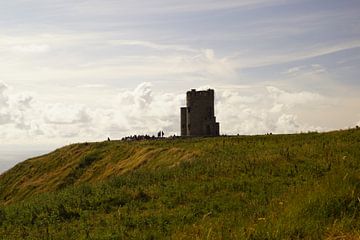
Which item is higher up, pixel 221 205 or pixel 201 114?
pixel 201 114

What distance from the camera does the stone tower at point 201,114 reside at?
6512 cm

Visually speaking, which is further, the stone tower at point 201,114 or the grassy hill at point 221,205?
the stone tower at point 201,114

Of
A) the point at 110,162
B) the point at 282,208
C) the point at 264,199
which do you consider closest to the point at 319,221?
the point at 282,208

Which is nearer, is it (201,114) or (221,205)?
(221,205)

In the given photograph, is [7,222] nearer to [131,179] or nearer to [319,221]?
[131,179]

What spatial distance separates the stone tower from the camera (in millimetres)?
65125

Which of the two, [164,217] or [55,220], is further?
[55,220]

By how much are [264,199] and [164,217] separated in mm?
3163

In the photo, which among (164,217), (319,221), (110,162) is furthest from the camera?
(110,162)

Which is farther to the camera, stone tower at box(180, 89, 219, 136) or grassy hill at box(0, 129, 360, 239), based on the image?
stone tower at box(180, 89, 219, 136)

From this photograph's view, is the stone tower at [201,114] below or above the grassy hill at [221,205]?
above

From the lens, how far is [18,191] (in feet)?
165

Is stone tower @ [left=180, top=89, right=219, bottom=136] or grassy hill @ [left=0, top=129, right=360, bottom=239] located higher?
stone tower @ [left=180, top=89, right=219, bottom=136]

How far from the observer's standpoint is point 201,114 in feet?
214
